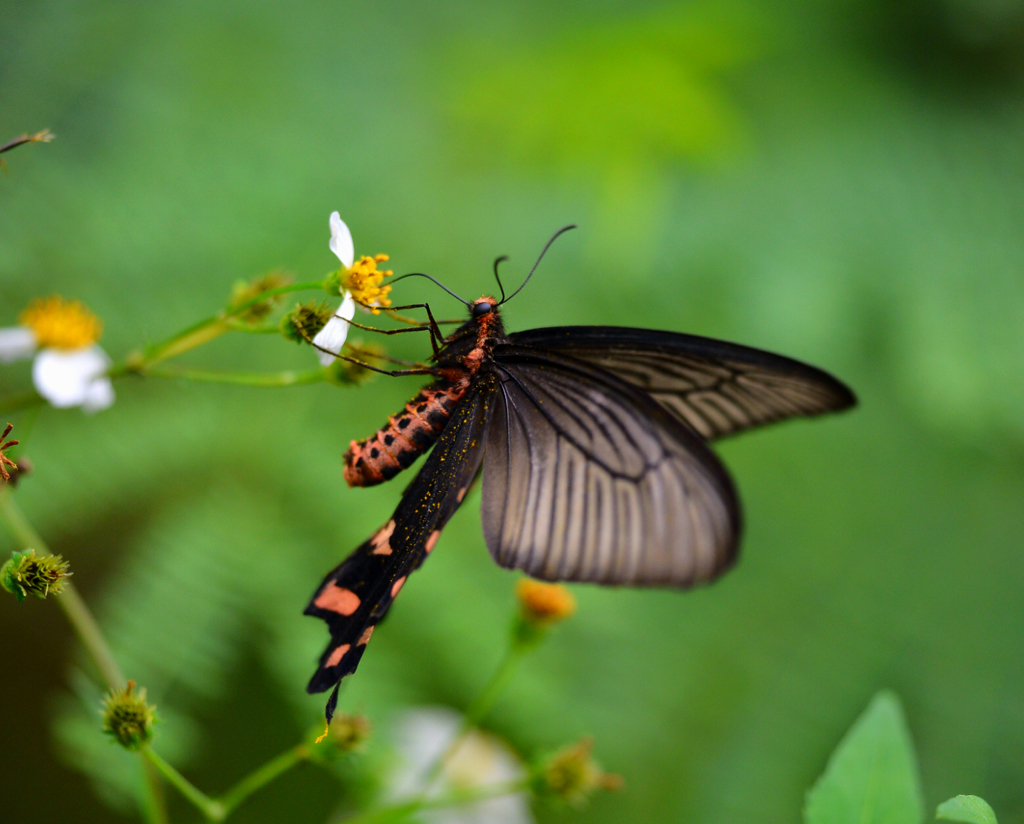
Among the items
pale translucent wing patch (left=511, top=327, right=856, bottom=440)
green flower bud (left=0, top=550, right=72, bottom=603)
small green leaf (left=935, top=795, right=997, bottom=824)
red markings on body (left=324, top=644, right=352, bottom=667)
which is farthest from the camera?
pale translucent wing patch (left=511, top=327, right=856, bottom=440)

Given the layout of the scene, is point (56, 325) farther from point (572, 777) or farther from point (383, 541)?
point (572, 777)

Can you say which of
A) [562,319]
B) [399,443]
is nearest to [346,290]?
[399,443]

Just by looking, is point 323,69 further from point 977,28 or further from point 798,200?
point 977,28

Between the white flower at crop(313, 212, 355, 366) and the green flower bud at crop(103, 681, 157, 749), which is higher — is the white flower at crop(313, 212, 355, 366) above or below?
above

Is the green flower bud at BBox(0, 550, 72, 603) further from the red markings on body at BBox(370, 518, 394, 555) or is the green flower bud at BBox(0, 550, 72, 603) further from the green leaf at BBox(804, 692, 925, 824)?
the green leaf at BBox(804, 692, 925, 824)

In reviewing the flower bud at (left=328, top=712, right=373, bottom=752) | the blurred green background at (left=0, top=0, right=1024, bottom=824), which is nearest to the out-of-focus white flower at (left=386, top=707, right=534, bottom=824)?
the blurred green background at (left=0, top=0, right=1024, bottom=824)

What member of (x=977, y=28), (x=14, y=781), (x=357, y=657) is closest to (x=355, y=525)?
(x=357, y=657)
